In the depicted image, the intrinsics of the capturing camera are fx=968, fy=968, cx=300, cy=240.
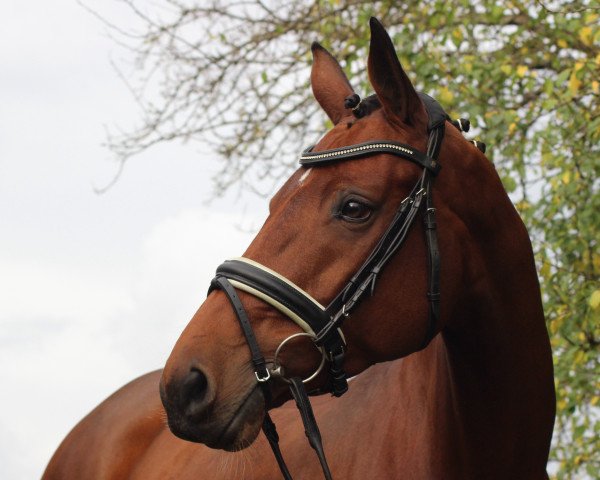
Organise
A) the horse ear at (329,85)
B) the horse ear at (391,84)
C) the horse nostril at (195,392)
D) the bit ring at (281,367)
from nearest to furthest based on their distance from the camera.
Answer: the horse nostril at (195,392), the bit ring at (281,367), the horse ear at (391,84), the horse ear at (329,85)

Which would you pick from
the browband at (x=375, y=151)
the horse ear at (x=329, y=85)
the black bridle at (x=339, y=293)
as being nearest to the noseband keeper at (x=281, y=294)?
the black bridle at (x=339, y=293)

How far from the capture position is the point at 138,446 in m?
4.31

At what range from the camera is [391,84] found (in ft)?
8.79

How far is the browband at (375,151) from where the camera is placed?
8.58 feet

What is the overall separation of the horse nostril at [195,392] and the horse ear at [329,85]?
39.2 inches

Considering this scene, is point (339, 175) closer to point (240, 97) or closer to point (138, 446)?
point (138, 446)

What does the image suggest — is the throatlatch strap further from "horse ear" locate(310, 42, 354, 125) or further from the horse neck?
"horse ear" locate(310, 42, 354, 125)

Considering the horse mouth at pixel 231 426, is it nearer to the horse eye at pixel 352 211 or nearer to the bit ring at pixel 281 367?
the bit ring at pixel 281 367

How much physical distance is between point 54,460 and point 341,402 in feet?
7.25

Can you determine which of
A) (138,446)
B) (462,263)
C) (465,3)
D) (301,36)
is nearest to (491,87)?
(465,3)

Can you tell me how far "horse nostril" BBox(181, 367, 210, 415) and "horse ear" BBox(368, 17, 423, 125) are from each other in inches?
35.8

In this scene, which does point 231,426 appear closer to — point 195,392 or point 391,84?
point 195,392

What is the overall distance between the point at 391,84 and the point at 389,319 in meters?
0.65

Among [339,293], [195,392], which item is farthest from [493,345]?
[195,392]
